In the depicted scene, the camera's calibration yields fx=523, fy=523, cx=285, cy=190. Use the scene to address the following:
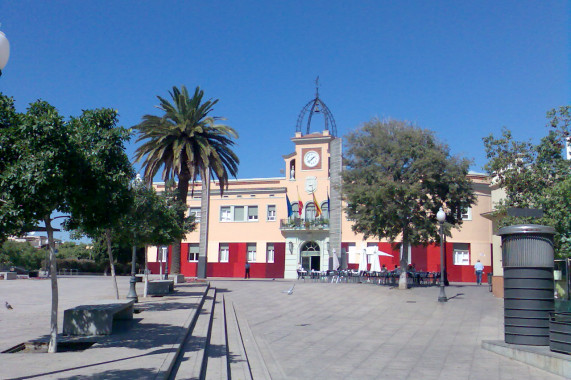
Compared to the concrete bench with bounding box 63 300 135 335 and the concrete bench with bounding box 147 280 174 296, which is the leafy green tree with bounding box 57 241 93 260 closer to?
the concrete bench with bounding box 147 280 174 296

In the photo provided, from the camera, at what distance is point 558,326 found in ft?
31.9

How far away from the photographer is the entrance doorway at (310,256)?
155 feet

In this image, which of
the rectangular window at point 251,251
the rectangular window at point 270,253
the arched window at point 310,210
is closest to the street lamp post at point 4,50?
the arched window at point 310,210

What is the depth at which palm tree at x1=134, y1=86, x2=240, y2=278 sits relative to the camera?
2938 centimetres

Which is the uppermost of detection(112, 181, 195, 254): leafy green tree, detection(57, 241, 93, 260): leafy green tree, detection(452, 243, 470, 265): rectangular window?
detection(112, 181, 195, 254): leafy green tree

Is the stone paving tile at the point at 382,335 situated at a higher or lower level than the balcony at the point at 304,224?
lower

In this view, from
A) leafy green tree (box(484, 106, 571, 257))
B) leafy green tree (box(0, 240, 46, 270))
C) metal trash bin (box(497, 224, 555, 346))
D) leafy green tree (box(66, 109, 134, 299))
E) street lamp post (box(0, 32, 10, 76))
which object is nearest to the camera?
street lamp post (box(0, 32, 10, 76))

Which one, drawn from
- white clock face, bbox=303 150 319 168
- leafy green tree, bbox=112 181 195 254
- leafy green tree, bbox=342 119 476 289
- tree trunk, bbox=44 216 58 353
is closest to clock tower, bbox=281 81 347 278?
white clock face, bbox=303 150 319 168

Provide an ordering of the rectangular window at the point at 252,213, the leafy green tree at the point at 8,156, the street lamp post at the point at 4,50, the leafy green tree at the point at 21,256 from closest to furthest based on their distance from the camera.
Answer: the street lamp post at the point at 4,50 < the leafy green tree at the point at 8,156 < the rectangular window at the point at 252,213 < the leafy green tree at the point at 21,256

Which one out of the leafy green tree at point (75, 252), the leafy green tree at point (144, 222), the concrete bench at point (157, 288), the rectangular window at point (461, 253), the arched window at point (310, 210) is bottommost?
the concrete bench at point (157, 288)

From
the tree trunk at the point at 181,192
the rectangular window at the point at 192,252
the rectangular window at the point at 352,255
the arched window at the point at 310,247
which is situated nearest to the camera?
the tree trunk at the point at 181,192

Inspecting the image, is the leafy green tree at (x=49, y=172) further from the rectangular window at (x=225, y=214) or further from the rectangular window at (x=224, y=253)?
the rectangular window at (x=224, y=253)

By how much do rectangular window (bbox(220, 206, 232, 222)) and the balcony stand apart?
18.7 feet

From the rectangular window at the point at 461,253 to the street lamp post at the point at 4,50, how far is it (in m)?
42.0
